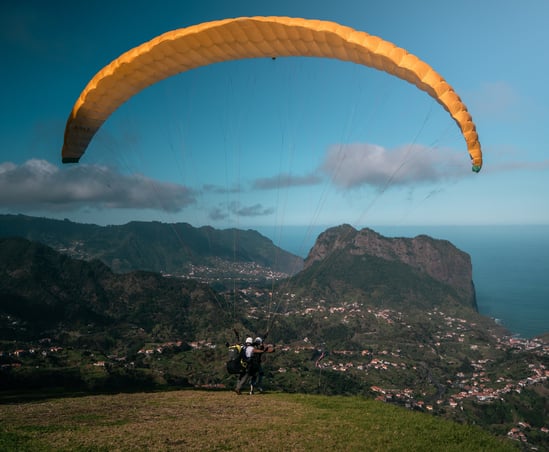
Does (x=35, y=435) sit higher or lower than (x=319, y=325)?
higher

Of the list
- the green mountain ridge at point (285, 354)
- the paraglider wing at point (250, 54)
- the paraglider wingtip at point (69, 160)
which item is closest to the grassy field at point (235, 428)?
the paraglider wing at point (250, 54)

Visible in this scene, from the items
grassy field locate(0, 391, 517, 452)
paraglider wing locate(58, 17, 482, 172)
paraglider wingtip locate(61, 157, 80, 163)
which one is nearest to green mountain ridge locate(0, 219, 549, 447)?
grassy field locate(0, 391, 517, 452)

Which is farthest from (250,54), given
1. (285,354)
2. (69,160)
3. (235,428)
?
(285,354)

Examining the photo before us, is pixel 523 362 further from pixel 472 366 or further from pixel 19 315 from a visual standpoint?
pixel 19 315

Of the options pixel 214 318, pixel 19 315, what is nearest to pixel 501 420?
pixel 214 318

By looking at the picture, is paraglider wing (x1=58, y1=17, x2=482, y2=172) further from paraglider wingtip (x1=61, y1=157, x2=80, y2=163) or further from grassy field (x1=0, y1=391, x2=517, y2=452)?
grassy field (x1=0, y1=391, x2=517, y2=452)
